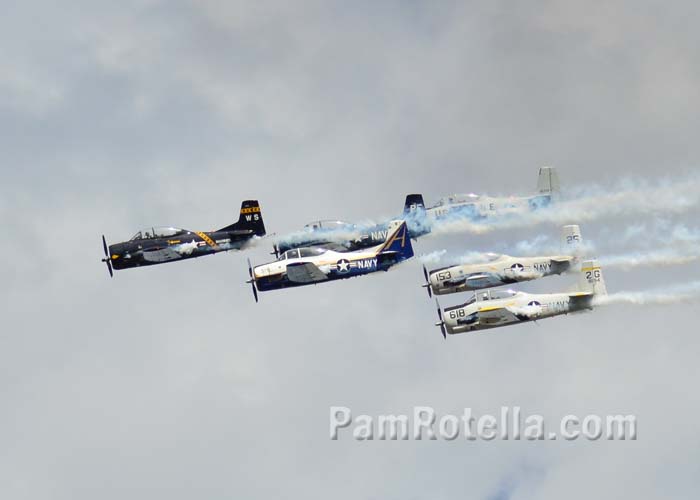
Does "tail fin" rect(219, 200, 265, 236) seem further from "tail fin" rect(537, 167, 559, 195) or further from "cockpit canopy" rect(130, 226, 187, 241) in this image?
"tail fin" rect(537, 167, 559, 195)

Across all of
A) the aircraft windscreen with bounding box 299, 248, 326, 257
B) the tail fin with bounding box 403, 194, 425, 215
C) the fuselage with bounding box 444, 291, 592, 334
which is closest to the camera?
the fuselage with bounding box 444, 291, 592, 334

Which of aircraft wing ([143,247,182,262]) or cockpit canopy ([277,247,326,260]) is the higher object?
aircraft wing ([143,247,182,262])

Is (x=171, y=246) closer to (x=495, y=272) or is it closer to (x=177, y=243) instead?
(x=177, y=243)

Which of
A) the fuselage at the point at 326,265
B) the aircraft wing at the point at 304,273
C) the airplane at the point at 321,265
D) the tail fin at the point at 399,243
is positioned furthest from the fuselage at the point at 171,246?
the tail fin at the point at 399,243

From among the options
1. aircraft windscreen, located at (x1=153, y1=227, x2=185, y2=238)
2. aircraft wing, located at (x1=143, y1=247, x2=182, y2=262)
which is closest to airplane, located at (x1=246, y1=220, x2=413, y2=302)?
aircraft wing, located at (x1=143, y1=247, x2=182, y2=262)

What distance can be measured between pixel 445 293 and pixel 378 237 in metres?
5.64

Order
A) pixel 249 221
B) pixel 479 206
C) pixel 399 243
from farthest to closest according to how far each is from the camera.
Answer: pixel 479 206 < pixel 249 221 < pixel 399 243

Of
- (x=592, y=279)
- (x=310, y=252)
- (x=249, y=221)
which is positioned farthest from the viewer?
(x=249, y=221)

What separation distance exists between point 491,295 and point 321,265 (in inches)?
414

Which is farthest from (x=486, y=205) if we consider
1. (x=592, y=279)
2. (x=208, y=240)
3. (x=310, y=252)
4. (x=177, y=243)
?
(x=177, y=243)

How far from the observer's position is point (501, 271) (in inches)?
4077

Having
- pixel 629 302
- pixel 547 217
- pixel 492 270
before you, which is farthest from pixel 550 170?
pixel 629 302

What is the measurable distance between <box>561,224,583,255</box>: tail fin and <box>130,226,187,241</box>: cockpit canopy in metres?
24.5

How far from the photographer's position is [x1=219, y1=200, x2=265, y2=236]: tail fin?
10431cm
